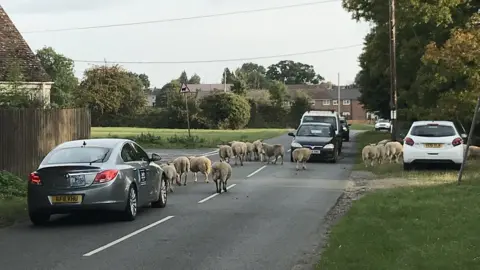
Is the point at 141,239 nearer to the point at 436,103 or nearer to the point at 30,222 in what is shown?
the point at 30,222

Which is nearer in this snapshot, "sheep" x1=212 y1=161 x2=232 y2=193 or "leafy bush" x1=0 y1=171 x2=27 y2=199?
"leafy bush" x1=0 y1=171 x2=27 y2=199

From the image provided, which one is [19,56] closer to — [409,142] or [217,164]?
[217,164]

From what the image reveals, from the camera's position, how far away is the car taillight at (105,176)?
12.6 m

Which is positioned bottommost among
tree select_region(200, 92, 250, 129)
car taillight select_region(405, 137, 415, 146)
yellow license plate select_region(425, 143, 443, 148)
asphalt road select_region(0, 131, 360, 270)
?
asphalt road select_region(0, 131, 360, 270)

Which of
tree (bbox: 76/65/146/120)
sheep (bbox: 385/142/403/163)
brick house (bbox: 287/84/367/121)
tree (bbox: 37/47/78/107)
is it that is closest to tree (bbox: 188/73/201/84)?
brick house (bbox: 287/84/367/121)

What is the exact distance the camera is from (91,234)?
38.8 ft

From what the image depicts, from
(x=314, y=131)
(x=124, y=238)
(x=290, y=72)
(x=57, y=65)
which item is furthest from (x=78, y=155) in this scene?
(x=290, y=72)

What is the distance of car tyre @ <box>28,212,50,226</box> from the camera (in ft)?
42.1

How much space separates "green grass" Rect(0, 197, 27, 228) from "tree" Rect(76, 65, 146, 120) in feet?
211

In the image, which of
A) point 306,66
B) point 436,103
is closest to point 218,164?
point 436,103

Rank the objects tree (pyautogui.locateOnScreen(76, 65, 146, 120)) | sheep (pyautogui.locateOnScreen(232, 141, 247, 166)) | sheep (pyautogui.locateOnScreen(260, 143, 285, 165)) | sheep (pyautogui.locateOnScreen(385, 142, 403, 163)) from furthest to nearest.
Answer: tree (pyautogui.locateOnScreen(76, 65, 146, 120)) → sheep (pyautogui.locateOnScreen(260, 143, 285, 165)) → sheep (pyautogui.locateOnScreen(232, 141, 247, 166)) → sheep (pyautogui.locateOnScreen(385, 142, 403, 163))

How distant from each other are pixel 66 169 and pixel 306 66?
17017 cm

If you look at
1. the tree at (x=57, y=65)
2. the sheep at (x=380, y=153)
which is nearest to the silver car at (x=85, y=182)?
the sheep at (x=380, y=153)

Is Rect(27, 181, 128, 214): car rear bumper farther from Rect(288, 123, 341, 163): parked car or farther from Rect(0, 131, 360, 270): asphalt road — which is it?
Rect(288, 123, 341, 163): parked car
